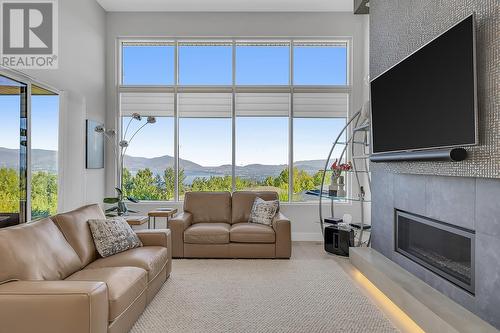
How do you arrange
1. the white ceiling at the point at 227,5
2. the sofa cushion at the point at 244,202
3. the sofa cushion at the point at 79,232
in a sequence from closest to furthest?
the sofa cushion at the point at 79,232 < the sofa cushion at the point at 244,202 < the white ceiling at the point at 227,5

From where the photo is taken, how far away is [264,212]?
489 centimetres

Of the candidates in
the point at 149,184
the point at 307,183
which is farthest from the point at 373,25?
the point at 149,184

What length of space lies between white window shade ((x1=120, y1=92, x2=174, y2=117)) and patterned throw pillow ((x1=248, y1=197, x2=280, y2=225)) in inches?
89.1

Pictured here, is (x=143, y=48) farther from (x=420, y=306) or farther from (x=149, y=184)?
(x=420, y=306)

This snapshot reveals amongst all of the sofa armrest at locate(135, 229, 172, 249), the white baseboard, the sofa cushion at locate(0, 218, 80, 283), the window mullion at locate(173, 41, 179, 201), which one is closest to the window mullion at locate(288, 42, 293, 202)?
the white baseboard

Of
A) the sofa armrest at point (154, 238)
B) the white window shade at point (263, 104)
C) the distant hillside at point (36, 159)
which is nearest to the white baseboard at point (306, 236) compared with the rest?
the white window shade at point (263, 104)

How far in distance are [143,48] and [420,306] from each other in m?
5.56

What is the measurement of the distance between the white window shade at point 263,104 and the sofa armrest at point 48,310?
4.37 metres

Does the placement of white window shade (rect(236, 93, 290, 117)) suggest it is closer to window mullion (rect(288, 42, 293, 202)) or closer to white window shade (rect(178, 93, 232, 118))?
window mullion (rect(288, 42, 293, 202))

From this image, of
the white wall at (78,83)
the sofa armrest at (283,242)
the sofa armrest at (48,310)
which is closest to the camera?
the sofa armrest at (48,310)

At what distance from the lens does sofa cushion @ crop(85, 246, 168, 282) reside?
9.51ft

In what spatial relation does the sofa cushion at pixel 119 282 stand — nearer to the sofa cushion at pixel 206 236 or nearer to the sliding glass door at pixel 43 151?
the sofa cushion at pixel 206 236

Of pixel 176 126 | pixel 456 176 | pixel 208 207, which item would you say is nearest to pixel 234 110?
pixel 176 126

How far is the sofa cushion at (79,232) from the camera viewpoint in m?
2.85
